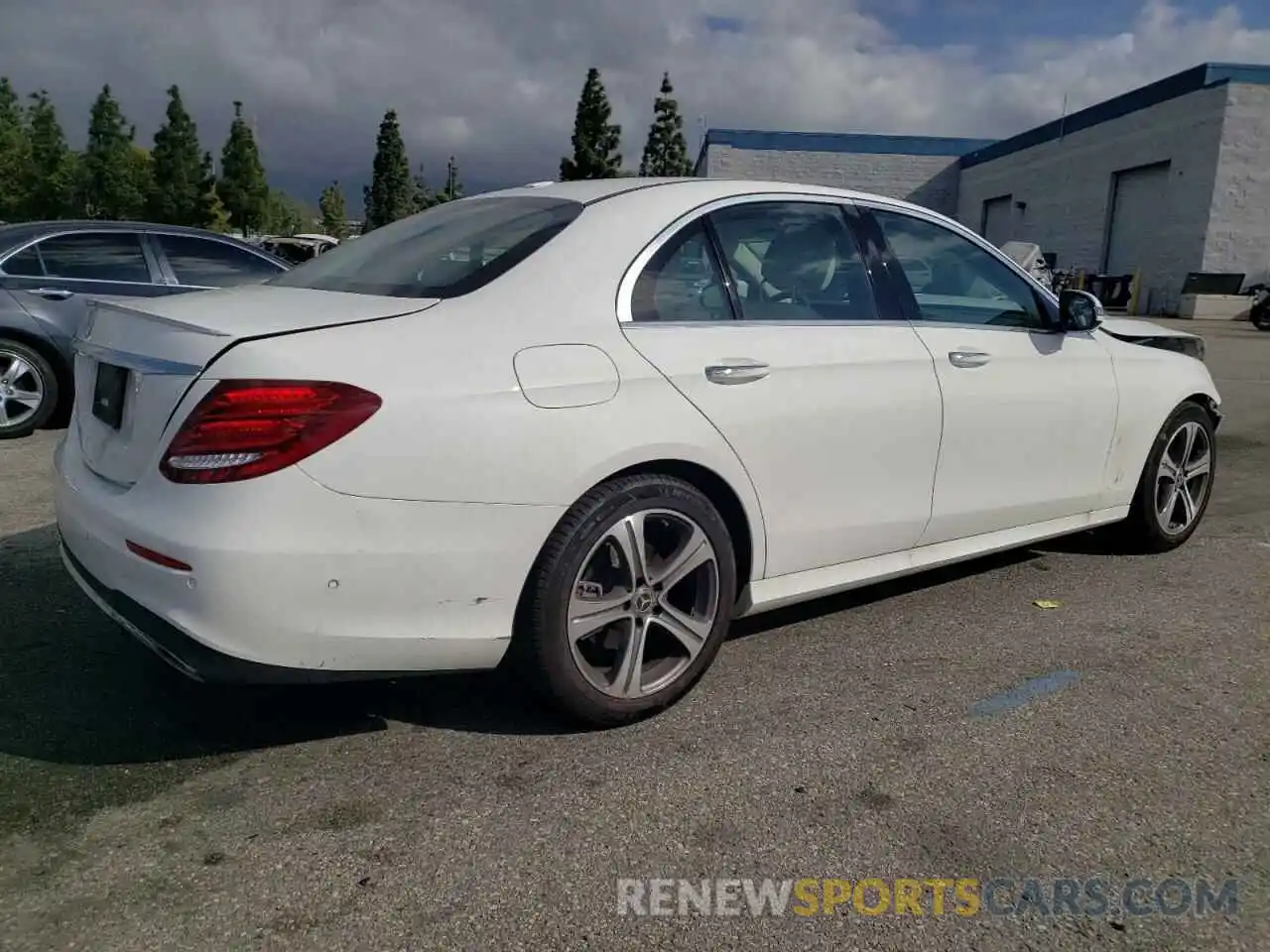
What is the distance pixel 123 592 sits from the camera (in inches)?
97.7

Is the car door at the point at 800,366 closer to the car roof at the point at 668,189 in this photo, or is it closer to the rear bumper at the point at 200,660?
the car roof at the point at 668,189

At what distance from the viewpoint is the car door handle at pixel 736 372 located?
292cm

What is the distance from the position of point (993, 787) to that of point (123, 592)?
231 centimetres

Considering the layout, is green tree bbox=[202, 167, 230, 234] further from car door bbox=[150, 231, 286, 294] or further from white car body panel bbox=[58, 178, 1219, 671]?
white car body panel bbox=[58, 178, 1219, 671]

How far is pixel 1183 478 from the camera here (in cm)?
473

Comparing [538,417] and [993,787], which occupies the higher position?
[538,417]

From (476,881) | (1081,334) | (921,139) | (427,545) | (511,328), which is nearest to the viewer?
(476,881)

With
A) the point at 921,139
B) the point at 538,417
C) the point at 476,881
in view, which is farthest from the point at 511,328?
the point at 921,139

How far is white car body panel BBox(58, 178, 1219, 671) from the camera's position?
2.31m

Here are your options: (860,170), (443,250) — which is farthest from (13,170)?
(443,250)

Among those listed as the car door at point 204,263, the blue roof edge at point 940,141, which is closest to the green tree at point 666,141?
the blue roof edge at point 940,141

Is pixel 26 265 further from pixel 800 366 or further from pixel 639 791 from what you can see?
pixel 639 791

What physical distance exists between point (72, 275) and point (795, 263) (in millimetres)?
5930

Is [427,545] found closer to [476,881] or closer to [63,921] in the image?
[476,881]
